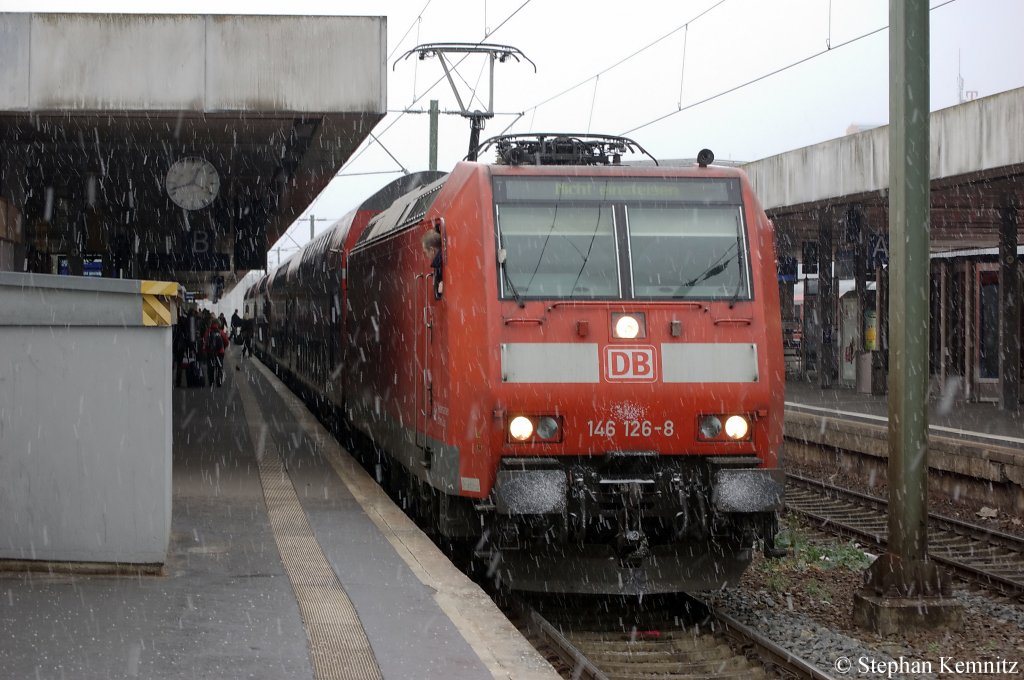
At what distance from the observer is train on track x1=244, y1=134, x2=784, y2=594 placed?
776 cm

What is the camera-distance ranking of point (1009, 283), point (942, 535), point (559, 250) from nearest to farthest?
point (559, 250) → point (942, 535) → point (1009, 283)

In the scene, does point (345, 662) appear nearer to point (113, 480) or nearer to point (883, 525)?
point (113, 480)

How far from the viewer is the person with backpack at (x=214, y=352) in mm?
26344

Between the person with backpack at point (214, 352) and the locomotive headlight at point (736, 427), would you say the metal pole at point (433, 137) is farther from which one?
the locomotive headlight at point (736, 427)

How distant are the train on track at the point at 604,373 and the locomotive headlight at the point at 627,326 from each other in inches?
0.4

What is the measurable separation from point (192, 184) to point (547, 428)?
862 cm

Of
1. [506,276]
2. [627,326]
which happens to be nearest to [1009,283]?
[627,326]

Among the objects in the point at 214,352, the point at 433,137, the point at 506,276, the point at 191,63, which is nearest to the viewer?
the point at 506,276

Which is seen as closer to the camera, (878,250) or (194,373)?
(878,250)

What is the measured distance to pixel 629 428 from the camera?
7.86 meters

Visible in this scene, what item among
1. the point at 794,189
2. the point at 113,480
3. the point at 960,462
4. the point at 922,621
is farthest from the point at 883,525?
the point at 794,189

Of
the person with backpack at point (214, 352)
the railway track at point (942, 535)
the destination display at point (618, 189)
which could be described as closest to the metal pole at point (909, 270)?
the destination display at point (618, 189)

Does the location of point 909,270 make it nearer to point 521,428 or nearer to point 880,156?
point 521,428

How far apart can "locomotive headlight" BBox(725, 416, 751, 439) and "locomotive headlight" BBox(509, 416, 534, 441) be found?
4.20ft
